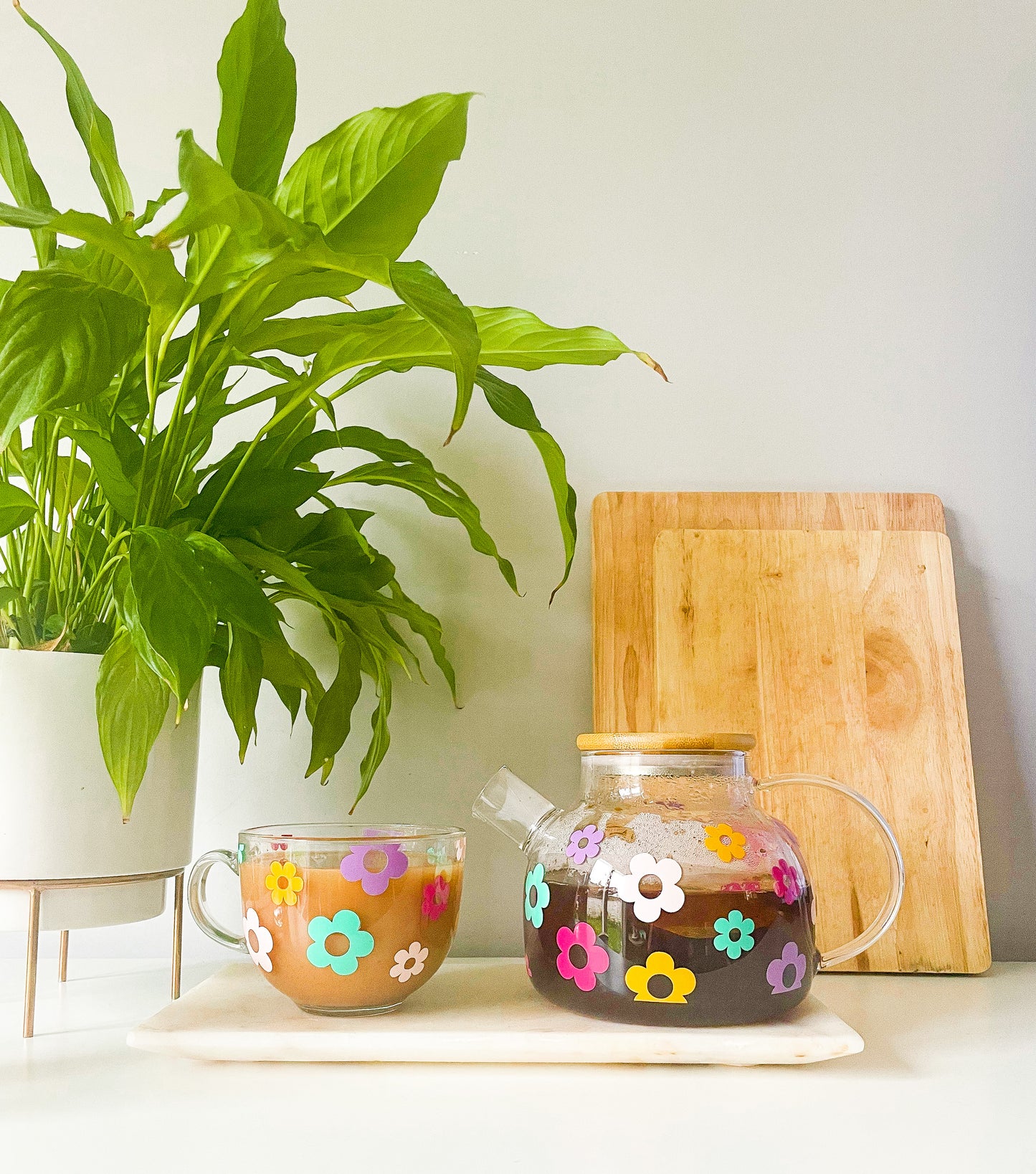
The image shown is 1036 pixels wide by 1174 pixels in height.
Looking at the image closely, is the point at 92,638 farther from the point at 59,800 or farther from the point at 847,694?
the point at 847,694

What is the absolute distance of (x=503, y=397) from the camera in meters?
0.66

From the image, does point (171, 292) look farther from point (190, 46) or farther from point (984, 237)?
point (984, 237)

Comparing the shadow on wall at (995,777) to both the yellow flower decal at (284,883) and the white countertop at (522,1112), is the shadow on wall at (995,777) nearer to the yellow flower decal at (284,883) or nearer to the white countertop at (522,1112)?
the white countertop at (522,1112)

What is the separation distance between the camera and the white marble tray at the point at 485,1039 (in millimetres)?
568

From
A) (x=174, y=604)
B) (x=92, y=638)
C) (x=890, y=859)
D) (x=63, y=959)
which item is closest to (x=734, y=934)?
(x=890, y=859)

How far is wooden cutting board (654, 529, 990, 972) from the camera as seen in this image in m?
0.86

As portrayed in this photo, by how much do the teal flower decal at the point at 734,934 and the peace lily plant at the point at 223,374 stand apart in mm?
306

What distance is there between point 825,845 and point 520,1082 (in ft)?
1.41

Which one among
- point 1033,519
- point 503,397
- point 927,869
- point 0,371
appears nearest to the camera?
point 0,371

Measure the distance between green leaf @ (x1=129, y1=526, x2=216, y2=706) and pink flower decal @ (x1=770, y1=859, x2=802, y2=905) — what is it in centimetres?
41

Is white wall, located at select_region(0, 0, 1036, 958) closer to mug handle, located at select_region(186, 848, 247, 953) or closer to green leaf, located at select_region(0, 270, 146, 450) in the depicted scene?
mug handle, located at select_region(186, 848, 247, 953)

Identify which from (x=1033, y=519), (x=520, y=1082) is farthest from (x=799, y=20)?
(x=520, y=1082)

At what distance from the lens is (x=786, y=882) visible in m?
0.62

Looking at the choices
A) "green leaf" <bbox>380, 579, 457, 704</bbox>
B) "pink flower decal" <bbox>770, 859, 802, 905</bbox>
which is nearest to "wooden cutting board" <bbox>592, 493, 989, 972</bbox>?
"green leaf" <bbox>380, 579, 457, 704</bbox>
